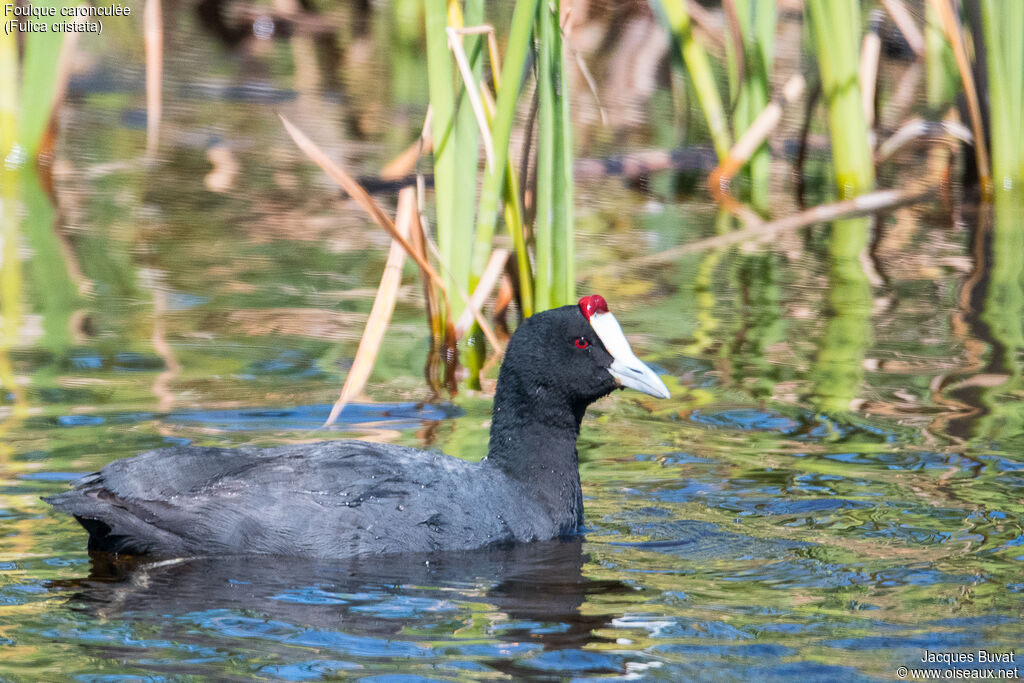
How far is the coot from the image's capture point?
4.22m

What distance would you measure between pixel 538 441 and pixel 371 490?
0.67 m

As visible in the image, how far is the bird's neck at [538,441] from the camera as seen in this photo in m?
4.68

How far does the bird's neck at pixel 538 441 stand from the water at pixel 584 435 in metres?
0.19

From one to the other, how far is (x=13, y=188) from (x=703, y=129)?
18.1ft

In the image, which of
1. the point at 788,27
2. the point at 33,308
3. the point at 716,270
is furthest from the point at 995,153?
the point at 788,27

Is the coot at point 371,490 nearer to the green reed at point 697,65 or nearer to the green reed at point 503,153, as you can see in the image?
the green reed at point 503,153

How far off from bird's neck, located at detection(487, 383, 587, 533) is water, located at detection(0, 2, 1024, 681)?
0.19m

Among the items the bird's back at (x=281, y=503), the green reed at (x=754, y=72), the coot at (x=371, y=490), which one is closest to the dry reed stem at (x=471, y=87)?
the coot at (x=371, y=490)

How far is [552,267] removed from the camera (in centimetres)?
560

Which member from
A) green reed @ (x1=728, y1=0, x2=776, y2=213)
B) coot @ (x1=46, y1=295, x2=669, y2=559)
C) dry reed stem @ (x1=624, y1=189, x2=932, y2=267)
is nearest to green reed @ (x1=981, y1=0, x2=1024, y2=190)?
dry reed stem @ (x1=624, y1=189, x2=932, y2=267)

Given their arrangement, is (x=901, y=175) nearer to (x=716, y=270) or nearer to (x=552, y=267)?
(x=716, y=270)

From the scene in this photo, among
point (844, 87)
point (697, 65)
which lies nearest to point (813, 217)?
point (844, 87)

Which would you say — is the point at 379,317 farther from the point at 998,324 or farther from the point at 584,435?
the point at 998,324

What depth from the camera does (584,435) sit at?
18.5 feet
